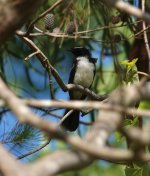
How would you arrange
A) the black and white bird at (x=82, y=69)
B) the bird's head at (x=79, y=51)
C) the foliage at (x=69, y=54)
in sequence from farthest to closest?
the black and white bird at (x=82, y=69) → the bird's head at (x=79, y=51) → the foliage at (x=69, y=54)

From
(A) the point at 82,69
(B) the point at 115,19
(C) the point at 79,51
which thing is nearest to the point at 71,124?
(C) the point at 79,51

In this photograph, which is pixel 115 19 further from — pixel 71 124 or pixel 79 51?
pixel 79 51

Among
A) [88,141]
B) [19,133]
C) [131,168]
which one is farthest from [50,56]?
[88,141]

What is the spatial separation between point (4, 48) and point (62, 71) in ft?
2.81

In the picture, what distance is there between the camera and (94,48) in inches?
174

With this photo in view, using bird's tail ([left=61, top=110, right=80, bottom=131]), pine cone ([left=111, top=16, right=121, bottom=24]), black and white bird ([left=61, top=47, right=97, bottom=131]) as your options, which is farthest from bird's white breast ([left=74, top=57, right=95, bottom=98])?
pine cone ([left=111, top=16, right=121, bottom=24])

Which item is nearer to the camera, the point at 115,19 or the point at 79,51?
the point at 115,19

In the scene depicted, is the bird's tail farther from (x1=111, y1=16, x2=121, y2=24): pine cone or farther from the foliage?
(x1=111, y1=16, x2=121, y2=24): pine cone

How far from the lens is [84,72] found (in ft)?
15.5

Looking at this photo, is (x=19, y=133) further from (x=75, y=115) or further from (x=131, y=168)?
(x=75, y=115)

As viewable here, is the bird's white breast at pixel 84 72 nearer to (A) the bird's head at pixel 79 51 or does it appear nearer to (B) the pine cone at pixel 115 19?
(A) the bird's head at pixel 79 51

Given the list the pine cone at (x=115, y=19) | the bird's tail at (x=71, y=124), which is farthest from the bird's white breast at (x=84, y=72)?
the pine cone at (x=115, y=19)

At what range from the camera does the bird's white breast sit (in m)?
4.62

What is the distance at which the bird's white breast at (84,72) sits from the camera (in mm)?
4617
